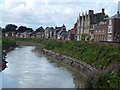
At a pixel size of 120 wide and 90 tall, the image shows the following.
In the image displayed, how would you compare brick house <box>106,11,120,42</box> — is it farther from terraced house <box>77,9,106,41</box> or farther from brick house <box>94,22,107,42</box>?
terraced house <box>77,9,106,41</box>

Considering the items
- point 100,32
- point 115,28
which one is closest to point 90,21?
point 100,32

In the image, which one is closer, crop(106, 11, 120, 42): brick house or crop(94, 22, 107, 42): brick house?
crop(106, 11, 120, 42): brick house

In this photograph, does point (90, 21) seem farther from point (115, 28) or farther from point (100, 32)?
point (115, 28)

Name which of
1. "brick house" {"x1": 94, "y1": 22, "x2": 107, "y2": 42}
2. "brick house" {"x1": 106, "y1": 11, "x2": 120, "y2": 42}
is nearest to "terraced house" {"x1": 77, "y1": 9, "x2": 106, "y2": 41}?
"brick house" {"x1": 94, "y1": 22, "x2": 107, "y2": 42}

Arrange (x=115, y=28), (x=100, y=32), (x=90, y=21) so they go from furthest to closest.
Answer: (x=90, y=21) → (x=100, y=32) → (x=115, y=28)

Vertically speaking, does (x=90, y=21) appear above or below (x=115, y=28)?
above

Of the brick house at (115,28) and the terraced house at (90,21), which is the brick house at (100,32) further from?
the terraced house at (90,21)

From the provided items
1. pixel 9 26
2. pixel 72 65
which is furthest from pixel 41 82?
pixel 9 26

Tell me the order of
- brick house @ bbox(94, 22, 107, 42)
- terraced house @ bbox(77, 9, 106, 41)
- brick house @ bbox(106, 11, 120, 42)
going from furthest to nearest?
terraced house @ bbox(77, 9, 106, 41) < brick house @ bbox(94, 22, 107, 42) < brick house @ bbox(106, 11, 120, 42)

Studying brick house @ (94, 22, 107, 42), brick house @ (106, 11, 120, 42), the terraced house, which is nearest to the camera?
brick house @ (106, 11, 120, 42)

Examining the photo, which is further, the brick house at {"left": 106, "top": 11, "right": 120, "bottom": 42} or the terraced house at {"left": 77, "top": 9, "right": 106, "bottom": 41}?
the terraced house at {"left": 77, "top": 9, "right": 106, "bottom": 41}

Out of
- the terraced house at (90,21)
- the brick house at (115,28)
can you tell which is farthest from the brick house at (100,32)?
the terraced house at (90,21)

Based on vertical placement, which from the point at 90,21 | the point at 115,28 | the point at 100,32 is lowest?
the point at 100,32

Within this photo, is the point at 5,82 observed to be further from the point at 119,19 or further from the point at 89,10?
the point at 89,10
